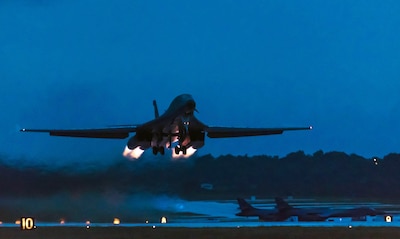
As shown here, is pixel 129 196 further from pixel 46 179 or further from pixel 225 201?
pixel 225 201

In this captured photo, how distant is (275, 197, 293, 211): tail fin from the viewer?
73713mm

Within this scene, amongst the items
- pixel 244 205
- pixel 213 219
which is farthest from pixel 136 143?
pixel 244 205

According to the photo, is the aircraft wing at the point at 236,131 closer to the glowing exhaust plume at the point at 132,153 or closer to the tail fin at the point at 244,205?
the glowing exhaust plume at the point at 132,153

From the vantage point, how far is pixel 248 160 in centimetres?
7125

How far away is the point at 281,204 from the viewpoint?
74.4 meters

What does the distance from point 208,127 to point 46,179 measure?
1477 centimetres

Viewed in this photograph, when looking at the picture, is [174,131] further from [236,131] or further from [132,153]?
[132,153]
